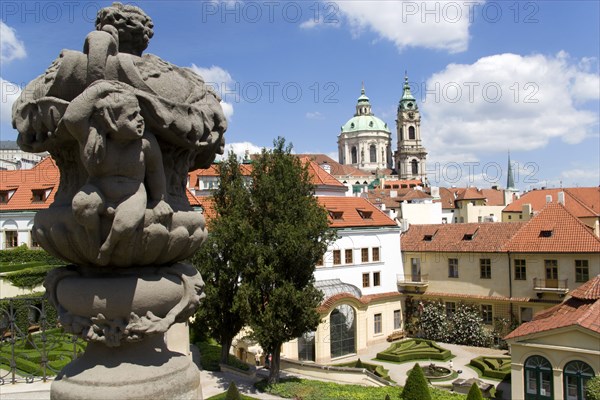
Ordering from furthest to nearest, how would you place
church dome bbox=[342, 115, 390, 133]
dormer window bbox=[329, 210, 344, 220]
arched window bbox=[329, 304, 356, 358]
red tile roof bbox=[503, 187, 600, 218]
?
church dome bbox=[342, 115, 390, 133] < red tile roof bbox=[503, 187, 600, 218] < dormer window bbox=[329, 210, 344, 220] < arched window bbox=[329, 304, 356, 358]

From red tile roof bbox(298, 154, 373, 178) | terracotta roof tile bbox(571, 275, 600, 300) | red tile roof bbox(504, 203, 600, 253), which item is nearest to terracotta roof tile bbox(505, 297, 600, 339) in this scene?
terracotta roof tile bbox(571, 275, 600, 300)

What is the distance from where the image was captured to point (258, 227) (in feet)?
65.0

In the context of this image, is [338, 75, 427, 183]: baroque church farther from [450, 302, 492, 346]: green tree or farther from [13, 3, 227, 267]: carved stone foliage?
[13, 3, 227, 267]: carved stone foliage

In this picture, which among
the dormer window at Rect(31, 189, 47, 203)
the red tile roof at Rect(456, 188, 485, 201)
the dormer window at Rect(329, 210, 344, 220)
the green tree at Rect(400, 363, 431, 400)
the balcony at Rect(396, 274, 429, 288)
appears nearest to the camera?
the green tree at Rect(400, 363, 431, 400)

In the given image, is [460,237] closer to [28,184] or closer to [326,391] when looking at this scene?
[326,391]

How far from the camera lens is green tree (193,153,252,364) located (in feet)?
64.3

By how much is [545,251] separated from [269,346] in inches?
792

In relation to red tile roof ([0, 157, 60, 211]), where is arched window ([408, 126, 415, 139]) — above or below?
above

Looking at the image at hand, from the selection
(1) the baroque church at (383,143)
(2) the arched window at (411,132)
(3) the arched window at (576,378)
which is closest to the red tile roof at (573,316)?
(3) the arched window at (576,378)

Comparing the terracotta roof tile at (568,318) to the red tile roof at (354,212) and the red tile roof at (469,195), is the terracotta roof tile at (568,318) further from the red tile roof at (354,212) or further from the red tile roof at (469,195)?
the red tile roof at (469,195)

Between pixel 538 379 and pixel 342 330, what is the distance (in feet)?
37.1

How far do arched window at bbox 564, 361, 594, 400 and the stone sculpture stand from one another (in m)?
20.6

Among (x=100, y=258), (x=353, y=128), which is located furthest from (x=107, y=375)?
(x=353, y=128)

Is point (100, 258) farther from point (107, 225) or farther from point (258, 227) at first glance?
point (258, 227)
